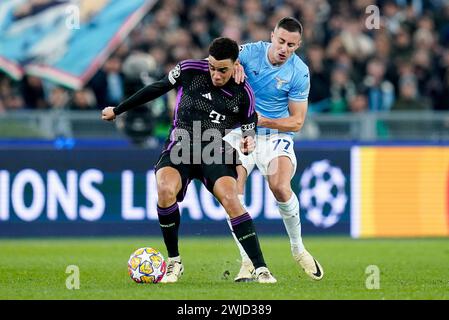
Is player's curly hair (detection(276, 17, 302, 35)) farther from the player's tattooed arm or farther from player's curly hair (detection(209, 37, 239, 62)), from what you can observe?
the player's tattooed arm

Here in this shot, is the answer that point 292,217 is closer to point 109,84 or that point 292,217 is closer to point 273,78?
point 273,78

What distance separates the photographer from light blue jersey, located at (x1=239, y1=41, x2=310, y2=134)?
11773 mm

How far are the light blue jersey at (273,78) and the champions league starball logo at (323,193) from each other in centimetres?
649

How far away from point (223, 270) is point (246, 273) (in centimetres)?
118

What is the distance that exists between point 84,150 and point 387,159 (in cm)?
507

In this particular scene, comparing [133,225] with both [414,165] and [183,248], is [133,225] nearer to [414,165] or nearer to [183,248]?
[183,248]

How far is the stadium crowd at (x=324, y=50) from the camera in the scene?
19500mm

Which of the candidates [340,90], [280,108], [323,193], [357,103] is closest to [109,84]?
[340,90]

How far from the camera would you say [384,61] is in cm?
2047

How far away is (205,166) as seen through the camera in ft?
35.7

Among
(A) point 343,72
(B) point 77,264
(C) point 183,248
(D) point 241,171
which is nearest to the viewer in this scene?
(D) point 241,171

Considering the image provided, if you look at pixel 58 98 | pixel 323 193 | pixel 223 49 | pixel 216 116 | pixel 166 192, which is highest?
pixel 58 98

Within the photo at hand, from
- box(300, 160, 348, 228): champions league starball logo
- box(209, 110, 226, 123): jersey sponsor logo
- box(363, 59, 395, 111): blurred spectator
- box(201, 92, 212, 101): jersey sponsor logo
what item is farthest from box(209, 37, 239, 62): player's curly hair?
box(363, 59, 395, 111): blurred spectator
